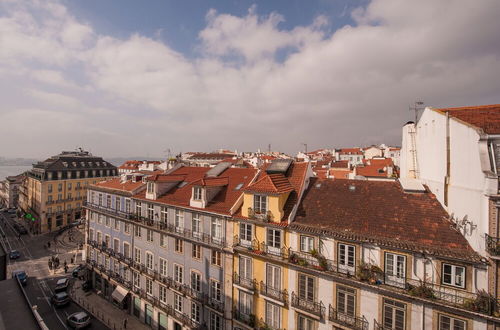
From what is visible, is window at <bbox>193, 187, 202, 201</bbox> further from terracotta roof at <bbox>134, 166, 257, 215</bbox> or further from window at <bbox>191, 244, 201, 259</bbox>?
window at <bbox>191, 244, 201, 259</bbox>

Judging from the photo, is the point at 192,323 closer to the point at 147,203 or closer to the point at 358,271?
the point at 147,203

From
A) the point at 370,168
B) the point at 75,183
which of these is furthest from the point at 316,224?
the point at 75,183

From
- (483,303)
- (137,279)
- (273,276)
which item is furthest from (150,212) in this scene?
(483,303)

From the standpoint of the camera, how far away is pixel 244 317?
21.6 metres

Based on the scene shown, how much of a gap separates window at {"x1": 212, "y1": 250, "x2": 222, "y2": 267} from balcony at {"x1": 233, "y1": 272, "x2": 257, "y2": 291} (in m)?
2.09

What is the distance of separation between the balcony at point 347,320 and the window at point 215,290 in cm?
1048

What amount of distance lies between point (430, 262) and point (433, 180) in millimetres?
7241

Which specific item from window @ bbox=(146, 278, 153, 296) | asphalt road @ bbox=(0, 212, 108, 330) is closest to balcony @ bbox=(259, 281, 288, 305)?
window @ bbox=(146, 278, 153, 296)

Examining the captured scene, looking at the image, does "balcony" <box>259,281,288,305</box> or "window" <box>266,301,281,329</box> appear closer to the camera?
"balcony" <box>259,281,288,305</box>

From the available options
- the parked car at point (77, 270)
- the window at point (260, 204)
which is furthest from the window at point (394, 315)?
the parked car at point (77, 270)

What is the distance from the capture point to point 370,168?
42.2 metres

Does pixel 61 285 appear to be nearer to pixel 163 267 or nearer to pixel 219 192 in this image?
pixel 163 267

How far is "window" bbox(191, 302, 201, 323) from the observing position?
994 inches

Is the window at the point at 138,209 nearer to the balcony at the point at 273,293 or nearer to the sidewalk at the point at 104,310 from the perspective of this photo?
the sidewalk at the point at 104,310
